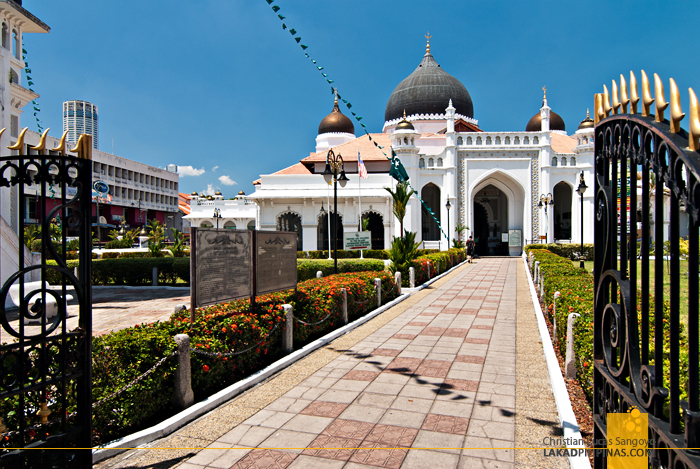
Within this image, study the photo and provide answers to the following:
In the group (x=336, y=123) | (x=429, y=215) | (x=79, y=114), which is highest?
(x=79, y=114)

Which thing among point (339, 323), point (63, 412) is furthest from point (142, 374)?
point (339, 323)

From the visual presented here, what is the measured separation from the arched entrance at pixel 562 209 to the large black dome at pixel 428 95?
388 inches

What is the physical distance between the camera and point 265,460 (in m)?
3.59

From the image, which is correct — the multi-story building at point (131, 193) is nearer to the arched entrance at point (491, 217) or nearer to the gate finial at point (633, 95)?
the arched entrance at point (491, 217)

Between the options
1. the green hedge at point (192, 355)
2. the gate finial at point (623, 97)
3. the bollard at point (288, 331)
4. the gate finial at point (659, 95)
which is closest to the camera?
the gate finial at point (659, 95)

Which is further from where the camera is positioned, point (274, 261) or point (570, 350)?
point (274, 261)

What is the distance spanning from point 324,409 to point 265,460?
1.10m

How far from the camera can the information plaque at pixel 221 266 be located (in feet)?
18.4

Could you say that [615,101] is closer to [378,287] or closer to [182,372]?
[182,372]

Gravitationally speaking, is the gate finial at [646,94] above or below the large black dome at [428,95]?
below

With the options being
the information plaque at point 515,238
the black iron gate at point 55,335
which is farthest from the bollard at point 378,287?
the information plaque at point 515,238

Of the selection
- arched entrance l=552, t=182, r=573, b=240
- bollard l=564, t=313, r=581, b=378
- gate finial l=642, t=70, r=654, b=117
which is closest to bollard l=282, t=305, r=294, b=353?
bollard l=564, t=313, r=581, b=378

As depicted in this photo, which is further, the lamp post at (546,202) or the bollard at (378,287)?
the lamp post at (546,202)

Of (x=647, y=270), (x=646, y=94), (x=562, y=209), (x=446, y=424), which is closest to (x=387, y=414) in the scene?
(x=446, y=424)
